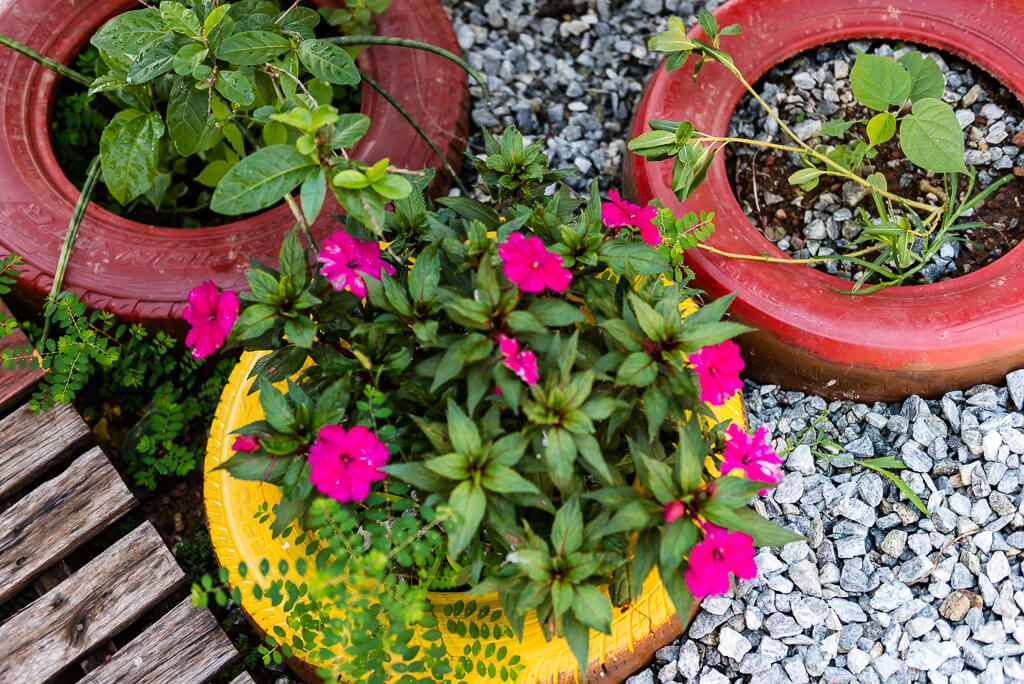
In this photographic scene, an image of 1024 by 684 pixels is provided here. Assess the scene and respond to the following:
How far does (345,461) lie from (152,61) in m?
0.81

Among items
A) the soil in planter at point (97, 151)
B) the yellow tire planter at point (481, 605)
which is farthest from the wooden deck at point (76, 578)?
the soil in planter at point (97, 151)

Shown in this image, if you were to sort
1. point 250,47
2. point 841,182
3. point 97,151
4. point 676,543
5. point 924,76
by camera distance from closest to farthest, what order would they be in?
point 676,543, point 250,47, point 924,76, point 841,182, point 97,151

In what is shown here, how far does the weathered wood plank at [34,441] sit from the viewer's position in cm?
166

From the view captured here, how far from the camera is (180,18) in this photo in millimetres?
1380

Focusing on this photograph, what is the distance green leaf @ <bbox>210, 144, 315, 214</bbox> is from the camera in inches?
43.8

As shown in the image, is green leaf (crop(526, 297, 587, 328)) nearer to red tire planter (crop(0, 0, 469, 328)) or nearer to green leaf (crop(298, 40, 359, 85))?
green leaf (crop(298, 40, 359, 85))

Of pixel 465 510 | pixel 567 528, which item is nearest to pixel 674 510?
pixel 567 528

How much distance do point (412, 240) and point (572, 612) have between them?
2.14ft

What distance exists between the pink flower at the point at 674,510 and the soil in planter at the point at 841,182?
3.20 ft

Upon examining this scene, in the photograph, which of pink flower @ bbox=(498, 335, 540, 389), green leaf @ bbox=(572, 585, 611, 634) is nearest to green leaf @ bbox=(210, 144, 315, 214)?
pink flower @ bbox=(498, 335, 540, 389)

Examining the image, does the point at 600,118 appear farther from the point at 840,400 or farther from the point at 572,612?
the point at 572,612

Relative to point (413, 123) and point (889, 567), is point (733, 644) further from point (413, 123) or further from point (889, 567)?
point (413, 123)

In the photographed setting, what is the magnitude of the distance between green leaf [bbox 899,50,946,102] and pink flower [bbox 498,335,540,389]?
1.05m

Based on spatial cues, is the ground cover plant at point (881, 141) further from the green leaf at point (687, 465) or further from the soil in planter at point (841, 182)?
the green leaf at point (687, 465)
